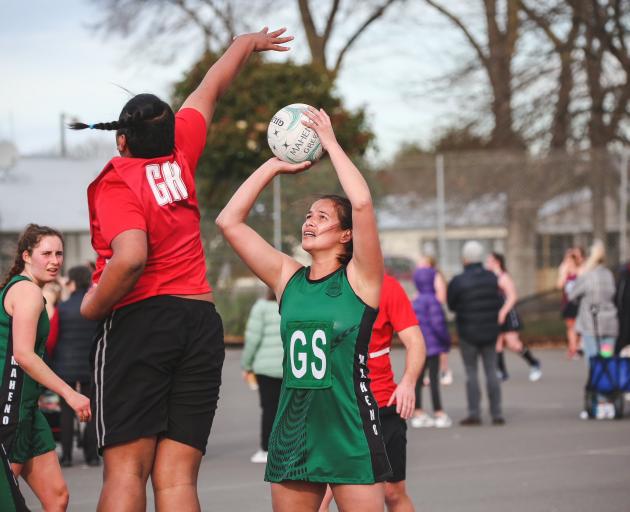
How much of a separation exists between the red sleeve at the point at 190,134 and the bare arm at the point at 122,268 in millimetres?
607

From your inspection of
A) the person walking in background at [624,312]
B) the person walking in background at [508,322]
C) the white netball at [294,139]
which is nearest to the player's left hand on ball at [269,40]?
the white netball at [294,139]

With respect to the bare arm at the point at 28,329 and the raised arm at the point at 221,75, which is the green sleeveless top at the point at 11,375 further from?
the raised arm at the point at 221,75

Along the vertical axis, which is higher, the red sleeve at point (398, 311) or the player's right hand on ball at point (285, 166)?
the player's right hand on ball at point (285, 166)

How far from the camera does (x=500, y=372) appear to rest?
18.2 metres

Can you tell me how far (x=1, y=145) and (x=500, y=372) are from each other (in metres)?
14.4

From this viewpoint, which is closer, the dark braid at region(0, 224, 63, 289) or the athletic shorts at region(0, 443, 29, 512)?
the athletic shorts at region(0, 443, 29, 512)

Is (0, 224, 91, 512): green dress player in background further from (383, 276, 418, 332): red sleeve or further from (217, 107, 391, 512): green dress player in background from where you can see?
(383, 276, 418, 332): red sleeve

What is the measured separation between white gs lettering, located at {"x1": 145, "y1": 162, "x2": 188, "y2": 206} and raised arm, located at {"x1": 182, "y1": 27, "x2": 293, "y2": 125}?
535 millimetres

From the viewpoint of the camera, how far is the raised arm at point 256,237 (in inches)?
204

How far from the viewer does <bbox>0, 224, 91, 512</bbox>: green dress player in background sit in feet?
19.0

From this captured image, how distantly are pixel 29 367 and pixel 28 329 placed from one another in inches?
7.6

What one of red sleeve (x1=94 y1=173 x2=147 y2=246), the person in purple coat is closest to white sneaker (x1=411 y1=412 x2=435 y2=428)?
the person in purple coat

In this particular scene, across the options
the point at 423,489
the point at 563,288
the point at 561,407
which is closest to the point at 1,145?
the point at 563,288

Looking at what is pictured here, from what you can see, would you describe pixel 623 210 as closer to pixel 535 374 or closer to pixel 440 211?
pixel 440 211
